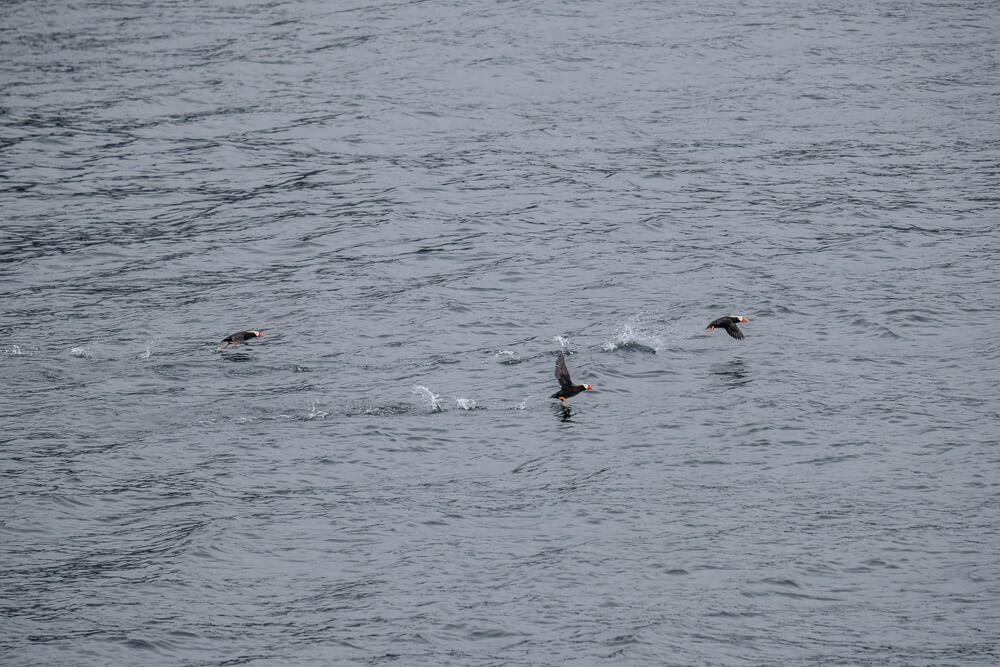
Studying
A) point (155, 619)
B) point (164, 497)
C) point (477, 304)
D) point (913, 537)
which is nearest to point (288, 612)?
point (155, 619)

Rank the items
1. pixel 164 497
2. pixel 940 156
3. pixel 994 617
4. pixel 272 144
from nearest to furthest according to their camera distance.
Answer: pixel 994 617
pixel 164 497
pixel 940 156
pixel 272 144

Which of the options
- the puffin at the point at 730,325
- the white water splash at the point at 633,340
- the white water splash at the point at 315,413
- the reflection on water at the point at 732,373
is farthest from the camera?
the white water splash at the point at 633,340

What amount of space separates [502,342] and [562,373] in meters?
3.22

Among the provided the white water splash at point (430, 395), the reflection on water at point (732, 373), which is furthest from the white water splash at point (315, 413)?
the reflection on water at point (732, 373)

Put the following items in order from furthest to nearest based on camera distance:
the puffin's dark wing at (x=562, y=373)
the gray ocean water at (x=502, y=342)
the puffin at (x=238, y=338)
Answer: the puffin at (x=238, y=338)
the puffin's dark wing at (x=562, y=373)
the gray ocean water at (x=502, y=342)

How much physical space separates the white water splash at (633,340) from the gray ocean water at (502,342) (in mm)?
79

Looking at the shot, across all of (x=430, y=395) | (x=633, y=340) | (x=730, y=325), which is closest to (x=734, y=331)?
(x=730, y=325)

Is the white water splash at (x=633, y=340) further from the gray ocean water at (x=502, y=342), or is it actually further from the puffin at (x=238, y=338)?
the puffin at (x=238, y=338)

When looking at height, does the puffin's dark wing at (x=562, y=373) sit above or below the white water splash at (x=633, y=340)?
above

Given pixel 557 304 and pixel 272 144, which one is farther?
pixel 272 144

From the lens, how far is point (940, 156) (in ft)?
111

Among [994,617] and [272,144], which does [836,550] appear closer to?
[994,617]

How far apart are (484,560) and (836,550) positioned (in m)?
4.87

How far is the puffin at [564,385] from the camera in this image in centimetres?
2241
